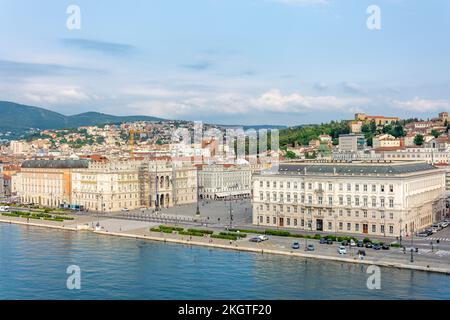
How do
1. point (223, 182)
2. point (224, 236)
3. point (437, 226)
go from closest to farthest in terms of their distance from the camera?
point (224, 236) → point (437, 226) → point (223, 182)

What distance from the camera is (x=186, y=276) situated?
45.3 meters

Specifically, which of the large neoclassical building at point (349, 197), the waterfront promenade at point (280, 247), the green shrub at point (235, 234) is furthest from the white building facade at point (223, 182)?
the green shrub at point (235, 234)

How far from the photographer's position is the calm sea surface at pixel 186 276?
4034cm

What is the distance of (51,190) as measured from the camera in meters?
97.2

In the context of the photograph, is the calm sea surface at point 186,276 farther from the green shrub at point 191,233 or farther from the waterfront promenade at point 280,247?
the green shrub at point 191,233

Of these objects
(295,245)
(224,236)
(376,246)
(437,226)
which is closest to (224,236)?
(224,236)

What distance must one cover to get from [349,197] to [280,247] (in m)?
10.9

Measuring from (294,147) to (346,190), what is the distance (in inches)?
4371

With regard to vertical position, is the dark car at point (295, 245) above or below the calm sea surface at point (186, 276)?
above

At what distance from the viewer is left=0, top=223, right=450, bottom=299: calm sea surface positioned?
40.3 meters

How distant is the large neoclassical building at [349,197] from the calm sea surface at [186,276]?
41.0 feet

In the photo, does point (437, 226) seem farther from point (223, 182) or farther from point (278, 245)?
point (223, 182)

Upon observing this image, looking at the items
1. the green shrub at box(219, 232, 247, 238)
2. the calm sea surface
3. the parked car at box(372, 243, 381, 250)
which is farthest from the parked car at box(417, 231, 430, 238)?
the green shrub at box(219, 232, 247, 238)
